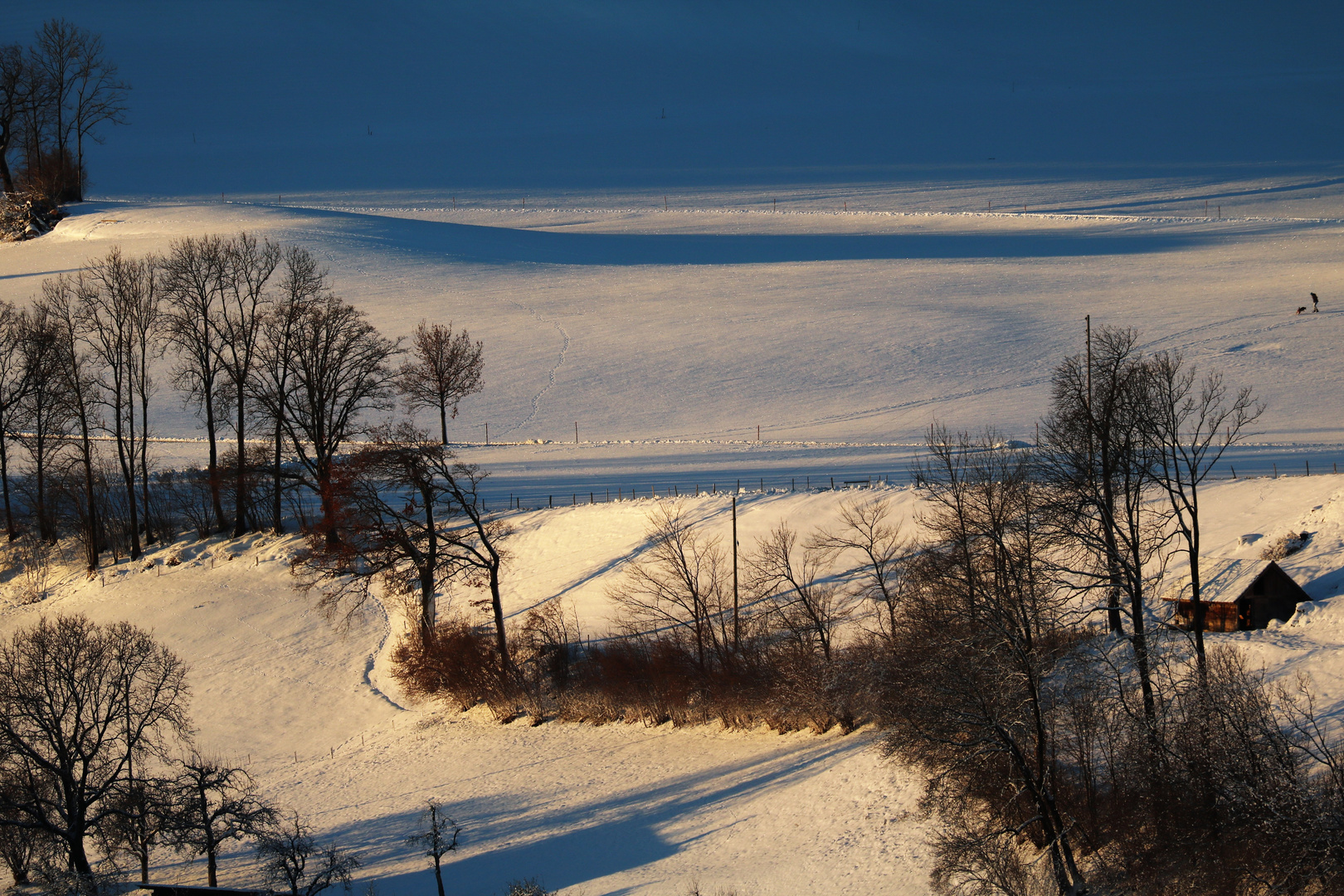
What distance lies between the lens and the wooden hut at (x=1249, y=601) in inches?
901

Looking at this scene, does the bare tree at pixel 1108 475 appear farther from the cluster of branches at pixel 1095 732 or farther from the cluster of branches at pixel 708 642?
the cluster of branches at pixel 708 642

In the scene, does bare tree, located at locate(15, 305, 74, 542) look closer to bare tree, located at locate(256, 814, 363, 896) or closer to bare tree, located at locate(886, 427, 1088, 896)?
bare tree, located at locate(256, 814, 363, 896)

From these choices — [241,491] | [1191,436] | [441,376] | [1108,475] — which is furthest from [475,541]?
[1191,436]

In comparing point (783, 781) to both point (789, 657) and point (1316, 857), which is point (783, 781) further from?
point (1316, 857)

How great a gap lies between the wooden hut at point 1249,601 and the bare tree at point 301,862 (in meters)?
18.9

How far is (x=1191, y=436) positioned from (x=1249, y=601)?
2005 centimetres

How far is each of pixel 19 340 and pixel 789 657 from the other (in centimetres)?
3690

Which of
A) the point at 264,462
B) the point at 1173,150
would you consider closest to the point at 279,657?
the point at 264,462

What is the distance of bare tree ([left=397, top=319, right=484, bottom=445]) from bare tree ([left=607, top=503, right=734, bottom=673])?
19.0 meters

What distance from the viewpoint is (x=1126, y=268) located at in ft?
231

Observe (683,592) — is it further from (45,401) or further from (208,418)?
(45,401)

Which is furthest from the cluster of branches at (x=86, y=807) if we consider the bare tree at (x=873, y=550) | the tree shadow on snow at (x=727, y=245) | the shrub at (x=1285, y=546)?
the tree shadow on snow at (x=727, y=245)

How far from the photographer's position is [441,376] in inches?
2004

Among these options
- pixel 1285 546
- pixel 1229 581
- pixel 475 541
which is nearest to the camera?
pixel 1229 581
